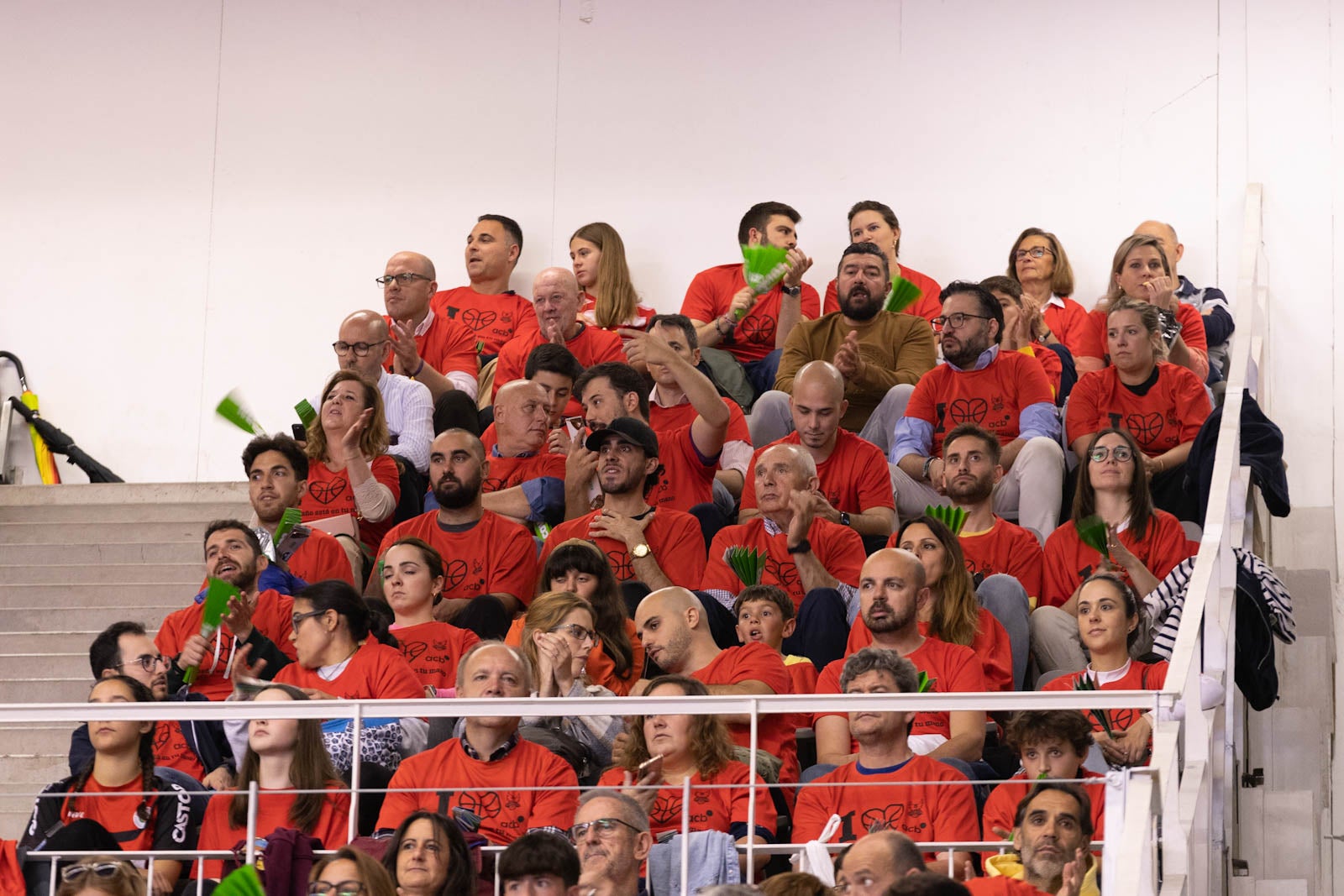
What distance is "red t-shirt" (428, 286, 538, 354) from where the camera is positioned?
27.1ft

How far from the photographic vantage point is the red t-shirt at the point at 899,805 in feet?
15.2

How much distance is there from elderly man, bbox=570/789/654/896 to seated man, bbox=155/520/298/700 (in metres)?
1.51

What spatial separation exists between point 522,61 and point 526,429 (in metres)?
3.01

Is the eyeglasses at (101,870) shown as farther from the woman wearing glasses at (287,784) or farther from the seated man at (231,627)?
the seated man at (231,627)

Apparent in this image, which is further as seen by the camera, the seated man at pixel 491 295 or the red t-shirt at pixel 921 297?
the seated man at pixel 491 295

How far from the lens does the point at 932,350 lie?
7383mm

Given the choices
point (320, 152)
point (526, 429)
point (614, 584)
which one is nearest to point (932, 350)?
point (526, 429)

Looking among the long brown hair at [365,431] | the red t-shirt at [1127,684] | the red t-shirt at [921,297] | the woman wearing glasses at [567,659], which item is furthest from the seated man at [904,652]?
the red t-shirt at [921,297]

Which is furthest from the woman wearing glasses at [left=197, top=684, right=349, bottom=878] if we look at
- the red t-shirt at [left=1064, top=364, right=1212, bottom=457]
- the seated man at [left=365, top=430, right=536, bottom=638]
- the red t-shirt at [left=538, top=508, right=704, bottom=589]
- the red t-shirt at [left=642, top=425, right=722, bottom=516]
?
the red t-shirt at [left=1064, top=364, right=1212, bottom=457]

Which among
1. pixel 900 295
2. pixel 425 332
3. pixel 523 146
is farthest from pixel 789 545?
pixel 523 146

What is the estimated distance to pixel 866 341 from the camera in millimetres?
7398

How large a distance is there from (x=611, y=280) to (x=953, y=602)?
3222mm

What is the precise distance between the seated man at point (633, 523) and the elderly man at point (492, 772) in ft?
4.05

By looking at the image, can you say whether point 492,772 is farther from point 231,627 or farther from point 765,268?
point 765,268
